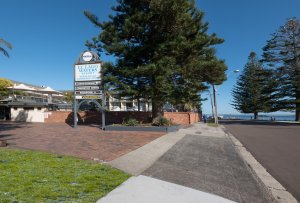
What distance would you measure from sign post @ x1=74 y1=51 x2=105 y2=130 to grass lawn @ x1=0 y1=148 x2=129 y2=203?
12.9 m

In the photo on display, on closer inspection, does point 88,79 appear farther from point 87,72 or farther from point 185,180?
point 185,180

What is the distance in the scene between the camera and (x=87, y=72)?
69.6 feet

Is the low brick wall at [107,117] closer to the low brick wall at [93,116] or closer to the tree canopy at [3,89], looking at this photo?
the low brick wall at [93,116]

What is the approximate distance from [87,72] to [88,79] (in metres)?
0.53

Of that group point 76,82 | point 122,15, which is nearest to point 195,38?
point 122,15

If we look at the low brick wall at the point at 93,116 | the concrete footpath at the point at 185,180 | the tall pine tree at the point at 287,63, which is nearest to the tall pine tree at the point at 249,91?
the tall pine tree at the point at 287,63

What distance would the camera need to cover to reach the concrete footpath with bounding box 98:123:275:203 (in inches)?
206

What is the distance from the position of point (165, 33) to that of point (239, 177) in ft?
49.5

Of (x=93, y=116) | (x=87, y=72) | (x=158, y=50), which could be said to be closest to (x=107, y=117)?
(x=93, y=116)

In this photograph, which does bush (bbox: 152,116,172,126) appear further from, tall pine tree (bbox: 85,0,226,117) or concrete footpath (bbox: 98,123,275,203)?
concrete footpath (bbox: 98,123,275,203)

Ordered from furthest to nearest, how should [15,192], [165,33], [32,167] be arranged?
[165,33] → [32,167] → [15,192]

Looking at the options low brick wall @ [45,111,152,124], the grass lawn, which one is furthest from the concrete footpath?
low brick wall @ [45,111,152,124]

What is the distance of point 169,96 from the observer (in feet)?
67.1

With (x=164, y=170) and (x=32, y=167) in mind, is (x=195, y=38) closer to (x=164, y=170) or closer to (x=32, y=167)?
(x=164, y=170)
